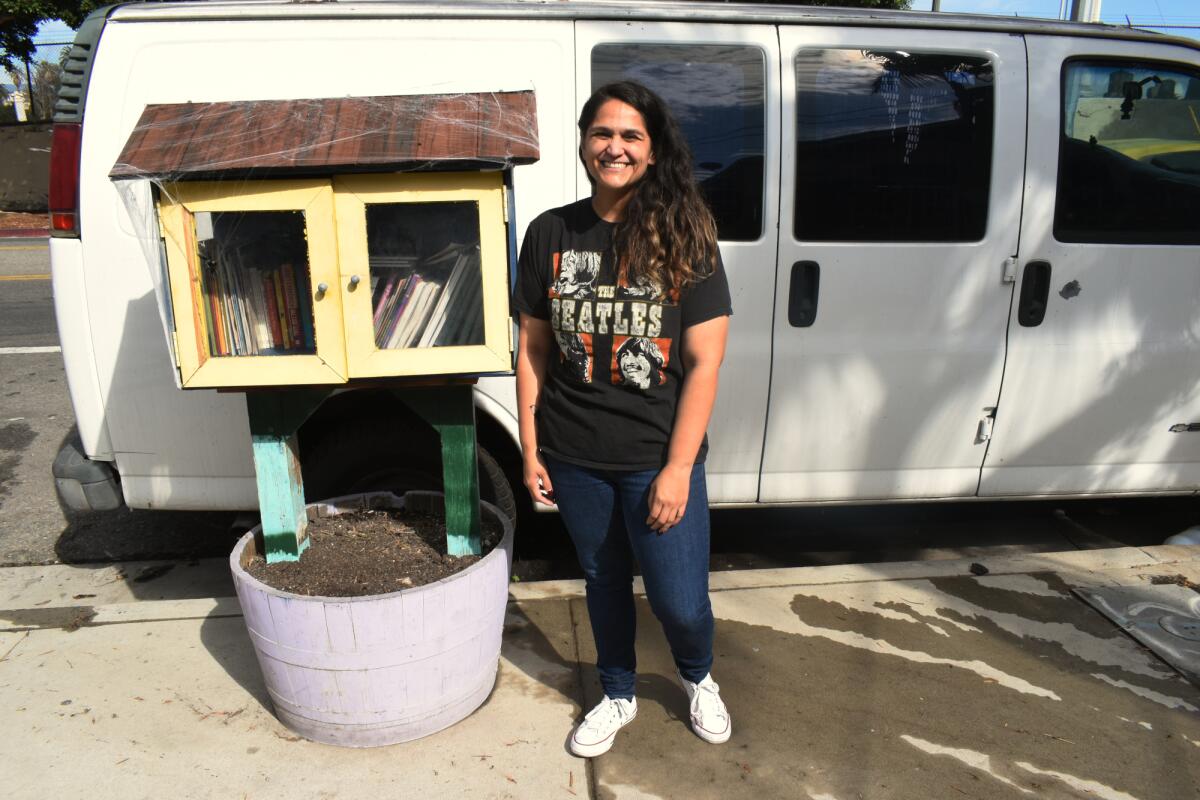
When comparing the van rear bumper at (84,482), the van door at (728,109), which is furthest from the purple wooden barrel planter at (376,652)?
the van door at (728,109)

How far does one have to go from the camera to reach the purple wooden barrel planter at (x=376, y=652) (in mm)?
2502

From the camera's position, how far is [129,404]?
327 cm

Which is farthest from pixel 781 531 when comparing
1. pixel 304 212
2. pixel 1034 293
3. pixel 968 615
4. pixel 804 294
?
pixel 304 212

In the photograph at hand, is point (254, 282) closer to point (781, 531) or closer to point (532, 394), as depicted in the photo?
point (532, 394)

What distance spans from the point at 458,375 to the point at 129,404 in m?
1.41

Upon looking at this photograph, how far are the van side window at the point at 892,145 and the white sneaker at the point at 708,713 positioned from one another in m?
1.65

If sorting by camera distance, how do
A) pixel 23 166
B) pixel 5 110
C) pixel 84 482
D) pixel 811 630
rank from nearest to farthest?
1. pixel 811 630
2. pixel 84 482
3. pixel 23 166
4. pixel 5 110

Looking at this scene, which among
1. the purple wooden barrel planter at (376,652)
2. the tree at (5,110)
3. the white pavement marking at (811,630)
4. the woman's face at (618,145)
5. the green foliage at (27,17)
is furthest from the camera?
the tree at (5,110)

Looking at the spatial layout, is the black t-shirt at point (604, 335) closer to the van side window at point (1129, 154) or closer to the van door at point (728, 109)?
the van door at point (728, 109)

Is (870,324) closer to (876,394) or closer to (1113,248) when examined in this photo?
(876,394)

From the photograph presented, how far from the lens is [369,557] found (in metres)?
2.89

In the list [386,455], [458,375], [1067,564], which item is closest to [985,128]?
[1067,564]

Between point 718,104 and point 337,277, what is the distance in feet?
5.15

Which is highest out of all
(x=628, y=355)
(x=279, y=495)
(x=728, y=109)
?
(x=728, y=109)
